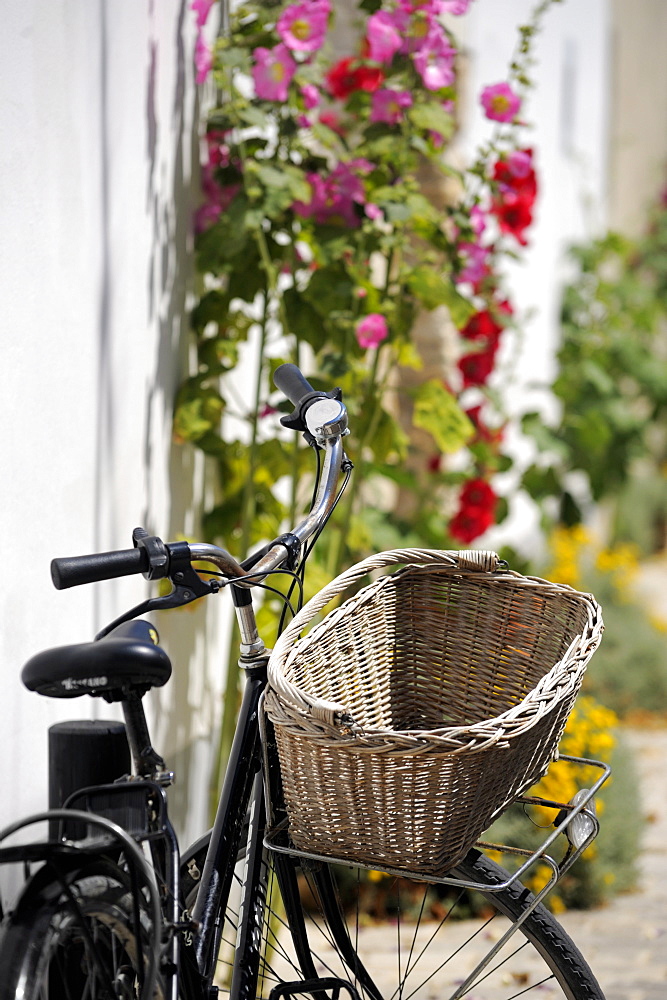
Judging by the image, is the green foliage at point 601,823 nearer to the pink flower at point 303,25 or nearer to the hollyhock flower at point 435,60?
the hollyhock flower at point 435,60

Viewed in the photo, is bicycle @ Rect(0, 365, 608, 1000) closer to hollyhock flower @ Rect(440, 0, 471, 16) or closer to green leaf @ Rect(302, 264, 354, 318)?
green leaf @ Rect(302, 264, 354, 318)

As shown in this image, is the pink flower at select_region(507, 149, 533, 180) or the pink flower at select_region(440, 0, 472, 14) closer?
the pink flower at select_region(440, 0, 472, 14)

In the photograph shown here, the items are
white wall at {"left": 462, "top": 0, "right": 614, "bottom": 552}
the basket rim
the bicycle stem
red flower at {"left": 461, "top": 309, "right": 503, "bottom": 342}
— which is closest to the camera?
the basket rim

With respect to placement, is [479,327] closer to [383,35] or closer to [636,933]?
[383,35]

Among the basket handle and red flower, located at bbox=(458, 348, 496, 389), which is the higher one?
red flower, located at bbox=(458, 348, 496, 389)

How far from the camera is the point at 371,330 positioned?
9.29 feet

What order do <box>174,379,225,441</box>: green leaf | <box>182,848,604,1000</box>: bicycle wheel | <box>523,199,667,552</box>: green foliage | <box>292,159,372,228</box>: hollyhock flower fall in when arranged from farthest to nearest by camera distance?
<box>523,199,667,552</box>: green foliage, <box>292,159,372,228</box>: hollyhock flower, <box>174,379,225,441</box>: green leaf, <box>182,848,604,1000</box>: bicycle wheel

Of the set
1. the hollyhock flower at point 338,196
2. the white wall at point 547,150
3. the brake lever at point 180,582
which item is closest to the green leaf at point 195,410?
the hollyhock flower at point 338,196

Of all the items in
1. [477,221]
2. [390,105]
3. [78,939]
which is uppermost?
[390,105]

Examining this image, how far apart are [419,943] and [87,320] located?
1.97 meters

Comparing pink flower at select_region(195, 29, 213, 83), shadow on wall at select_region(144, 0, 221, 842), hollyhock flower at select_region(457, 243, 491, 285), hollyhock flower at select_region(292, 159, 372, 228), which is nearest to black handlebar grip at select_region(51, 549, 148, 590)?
shadow on wall at select_region(144, 0, 221, 842)

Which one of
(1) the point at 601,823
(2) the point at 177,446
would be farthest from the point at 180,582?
(1) the point at 601,823

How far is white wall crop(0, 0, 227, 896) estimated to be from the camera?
2.11 m

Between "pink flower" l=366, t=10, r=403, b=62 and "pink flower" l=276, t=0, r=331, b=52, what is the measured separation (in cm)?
18
